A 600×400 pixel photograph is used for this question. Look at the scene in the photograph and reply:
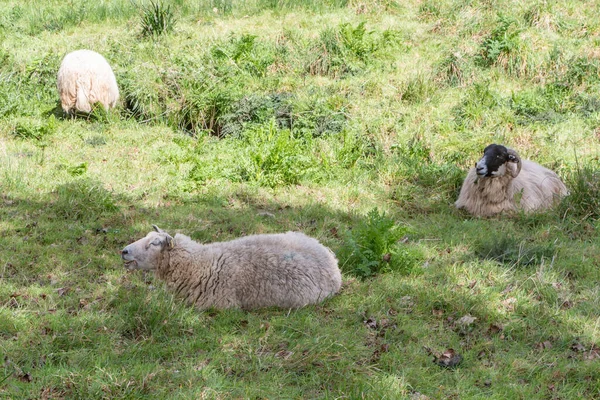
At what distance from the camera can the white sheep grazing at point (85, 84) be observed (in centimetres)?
1188

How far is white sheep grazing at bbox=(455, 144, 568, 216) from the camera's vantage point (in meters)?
9.04

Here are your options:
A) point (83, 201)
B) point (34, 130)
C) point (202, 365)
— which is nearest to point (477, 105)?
point (83, 201)

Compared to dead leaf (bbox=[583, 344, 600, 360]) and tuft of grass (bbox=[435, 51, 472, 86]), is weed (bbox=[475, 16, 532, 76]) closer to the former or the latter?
tuft of grass (bbox=[435, 51, 472, 86])

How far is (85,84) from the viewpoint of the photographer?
11.8 m

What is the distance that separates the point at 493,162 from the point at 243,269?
415cm

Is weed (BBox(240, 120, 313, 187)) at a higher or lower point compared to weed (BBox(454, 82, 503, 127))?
lower

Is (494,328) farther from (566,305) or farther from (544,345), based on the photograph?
(566,305)

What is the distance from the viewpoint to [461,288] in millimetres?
6613

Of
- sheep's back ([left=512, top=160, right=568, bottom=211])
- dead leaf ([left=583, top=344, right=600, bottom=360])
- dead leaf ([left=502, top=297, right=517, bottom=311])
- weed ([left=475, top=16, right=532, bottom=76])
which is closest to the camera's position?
dead leaf ([left=583, top=344, right=600, bottom=360])

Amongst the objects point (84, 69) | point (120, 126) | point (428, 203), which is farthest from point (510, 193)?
point (84, 69)

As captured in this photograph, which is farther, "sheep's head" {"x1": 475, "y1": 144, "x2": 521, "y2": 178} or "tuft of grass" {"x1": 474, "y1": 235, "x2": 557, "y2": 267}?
"sheep's head" {"x1": 475, "y1": 144, "x2": 521, "y2": 178}

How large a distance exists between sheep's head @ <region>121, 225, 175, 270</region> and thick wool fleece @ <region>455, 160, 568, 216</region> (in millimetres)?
4368

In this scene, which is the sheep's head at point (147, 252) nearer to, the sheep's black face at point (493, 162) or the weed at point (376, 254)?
the weed at point (376, 254)

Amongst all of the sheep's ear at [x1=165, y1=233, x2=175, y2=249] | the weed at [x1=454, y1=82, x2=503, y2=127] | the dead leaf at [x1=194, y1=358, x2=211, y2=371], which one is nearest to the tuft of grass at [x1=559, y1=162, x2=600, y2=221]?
the weed at [x1=454, y1=82, x2=503, y2=127]
